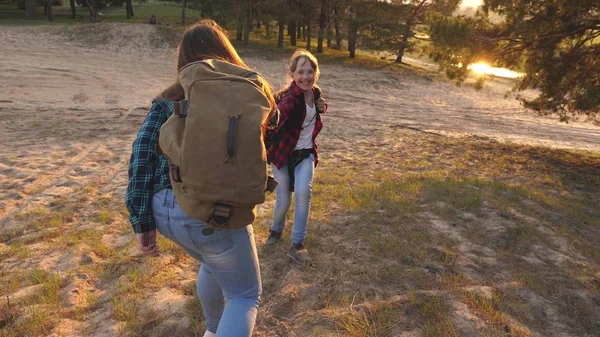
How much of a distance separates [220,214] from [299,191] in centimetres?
200

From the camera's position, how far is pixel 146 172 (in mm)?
1867

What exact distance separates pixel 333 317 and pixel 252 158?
68.1 inches

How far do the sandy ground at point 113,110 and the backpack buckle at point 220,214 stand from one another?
1786mm

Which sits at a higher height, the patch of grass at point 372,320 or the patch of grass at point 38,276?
the patch of grass at point 372,320

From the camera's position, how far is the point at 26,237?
14.0 ft

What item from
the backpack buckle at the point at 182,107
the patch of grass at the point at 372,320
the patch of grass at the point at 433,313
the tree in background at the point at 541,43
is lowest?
the patch of grass at the point at 372,320

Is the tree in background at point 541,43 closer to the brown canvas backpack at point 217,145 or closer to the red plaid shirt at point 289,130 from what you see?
the red plaid shirt at point 289,130

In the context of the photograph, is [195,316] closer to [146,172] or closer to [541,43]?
[146,172]

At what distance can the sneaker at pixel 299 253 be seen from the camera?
3689 mm

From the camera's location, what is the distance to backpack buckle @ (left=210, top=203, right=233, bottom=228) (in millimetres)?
1640

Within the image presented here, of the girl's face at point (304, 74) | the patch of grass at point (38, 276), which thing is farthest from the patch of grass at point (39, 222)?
the girl's face at point (304, 74)

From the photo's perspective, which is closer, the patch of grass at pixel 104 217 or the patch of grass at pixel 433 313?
the patch of grass at pixel 433 313

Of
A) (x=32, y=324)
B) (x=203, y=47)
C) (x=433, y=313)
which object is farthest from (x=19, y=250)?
(x=433, y=313)

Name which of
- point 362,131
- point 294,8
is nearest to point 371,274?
point 362,131
